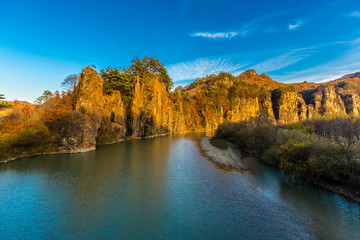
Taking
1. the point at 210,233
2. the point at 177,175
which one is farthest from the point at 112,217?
the point at 177,175

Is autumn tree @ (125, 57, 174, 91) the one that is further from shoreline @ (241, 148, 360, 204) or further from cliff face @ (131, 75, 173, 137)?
shoreline @ (241, 148, 360, 204)

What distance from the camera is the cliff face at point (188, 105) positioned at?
40366 mm

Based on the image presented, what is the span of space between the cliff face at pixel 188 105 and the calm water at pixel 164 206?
815 inches

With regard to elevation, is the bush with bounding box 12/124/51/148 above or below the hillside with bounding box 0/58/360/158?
below

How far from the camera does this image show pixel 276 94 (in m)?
140

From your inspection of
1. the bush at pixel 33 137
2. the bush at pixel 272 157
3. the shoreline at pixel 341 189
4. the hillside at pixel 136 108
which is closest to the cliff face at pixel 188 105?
the hillside at pixel 136 108

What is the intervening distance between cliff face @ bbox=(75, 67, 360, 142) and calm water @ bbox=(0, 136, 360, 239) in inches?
815

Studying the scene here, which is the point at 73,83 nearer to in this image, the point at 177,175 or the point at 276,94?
the point at 177,175

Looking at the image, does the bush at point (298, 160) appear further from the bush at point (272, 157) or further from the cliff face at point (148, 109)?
the cliff face at point (148, 109)

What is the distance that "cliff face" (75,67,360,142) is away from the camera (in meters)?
40.4

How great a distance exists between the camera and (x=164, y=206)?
12227mm

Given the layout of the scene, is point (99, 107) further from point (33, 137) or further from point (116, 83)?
point (33, 137)

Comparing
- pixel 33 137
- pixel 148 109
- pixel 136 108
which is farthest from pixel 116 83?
pixel 33 137

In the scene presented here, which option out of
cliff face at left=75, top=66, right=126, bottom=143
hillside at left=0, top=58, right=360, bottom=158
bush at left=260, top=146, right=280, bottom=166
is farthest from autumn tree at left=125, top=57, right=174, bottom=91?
bush at left=260, top=146, right=280, bottom=166
